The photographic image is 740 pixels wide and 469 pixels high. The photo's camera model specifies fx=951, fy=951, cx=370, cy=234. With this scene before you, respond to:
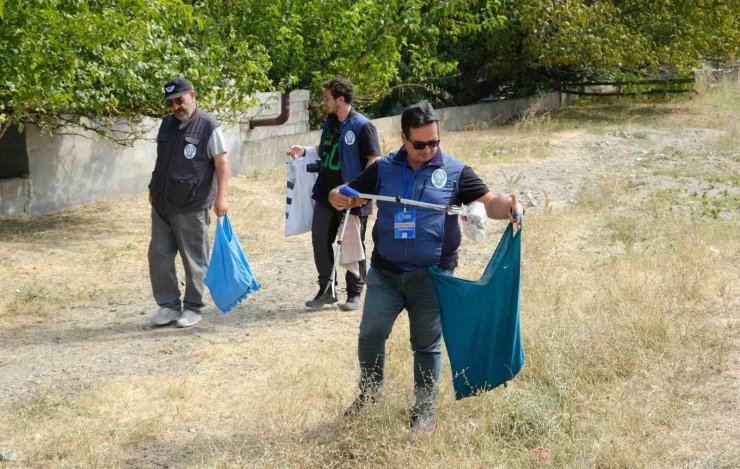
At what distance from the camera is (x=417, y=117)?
4.40m

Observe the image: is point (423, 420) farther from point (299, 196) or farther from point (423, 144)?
point (299, 196)

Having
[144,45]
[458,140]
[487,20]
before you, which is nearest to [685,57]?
[487,20]

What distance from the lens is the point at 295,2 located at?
13.4m

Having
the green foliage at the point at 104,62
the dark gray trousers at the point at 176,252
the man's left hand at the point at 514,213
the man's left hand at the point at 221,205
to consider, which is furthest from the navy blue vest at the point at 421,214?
the green foliage at the point at 104,62

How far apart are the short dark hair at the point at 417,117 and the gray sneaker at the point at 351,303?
2.97 metres

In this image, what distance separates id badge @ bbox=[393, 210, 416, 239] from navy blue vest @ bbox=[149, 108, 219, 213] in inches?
98.4

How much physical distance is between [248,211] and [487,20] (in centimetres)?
769

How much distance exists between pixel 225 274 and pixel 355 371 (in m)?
1.49

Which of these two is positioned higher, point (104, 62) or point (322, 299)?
point (104, 62)

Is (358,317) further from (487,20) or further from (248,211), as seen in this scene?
(487,20)

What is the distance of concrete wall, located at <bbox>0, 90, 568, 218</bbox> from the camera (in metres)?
10.5

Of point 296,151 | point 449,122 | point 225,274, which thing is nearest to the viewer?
point 225,274

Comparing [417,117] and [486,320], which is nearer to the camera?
[417,117]

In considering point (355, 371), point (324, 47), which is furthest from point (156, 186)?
Result: point (324, 47)
